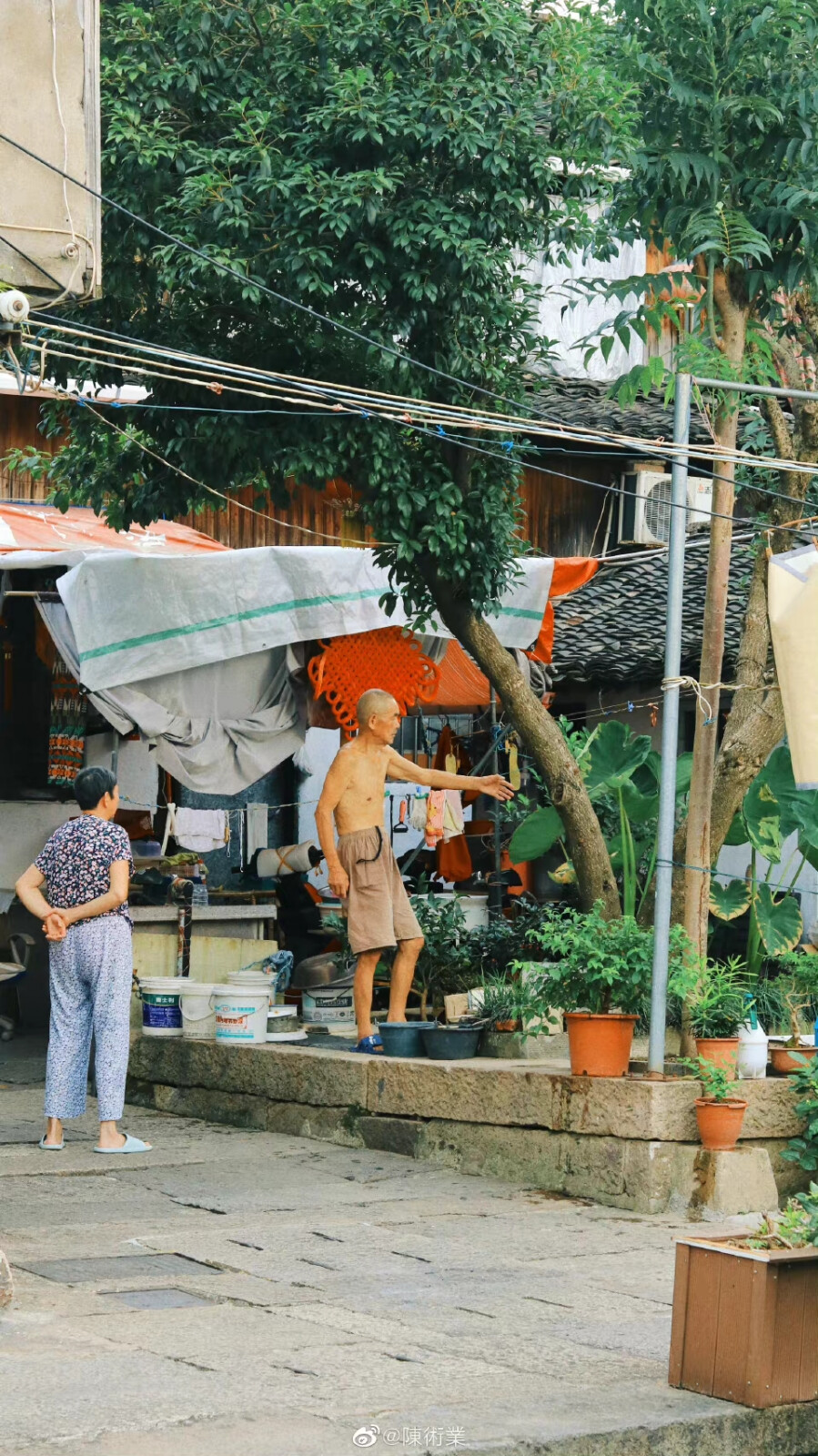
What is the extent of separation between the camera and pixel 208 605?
10688 mm

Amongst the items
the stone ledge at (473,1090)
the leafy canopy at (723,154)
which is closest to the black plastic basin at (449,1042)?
the stone ledge at (473,1090)

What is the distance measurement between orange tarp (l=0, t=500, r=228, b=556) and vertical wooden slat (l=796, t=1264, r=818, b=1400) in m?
7.40

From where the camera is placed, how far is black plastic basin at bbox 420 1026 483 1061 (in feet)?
30.2

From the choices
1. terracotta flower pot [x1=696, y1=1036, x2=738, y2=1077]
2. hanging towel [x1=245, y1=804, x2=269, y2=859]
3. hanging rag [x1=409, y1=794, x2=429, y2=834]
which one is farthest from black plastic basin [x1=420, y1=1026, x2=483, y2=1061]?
hanging towel [x1=245, y1=804, x2=269, y2=859]

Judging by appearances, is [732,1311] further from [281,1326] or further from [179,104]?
[179,104]

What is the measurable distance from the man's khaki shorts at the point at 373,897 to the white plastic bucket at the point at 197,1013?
1.08 metres

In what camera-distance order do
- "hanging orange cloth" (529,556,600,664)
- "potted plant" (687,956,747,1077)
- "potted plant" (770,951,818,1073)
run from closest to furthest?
1. "potted plant" (687,956,747,1077)
2. "potted plant" (770,951,818,1073)
3. "hanging orange cloth" (529,556,600,664)

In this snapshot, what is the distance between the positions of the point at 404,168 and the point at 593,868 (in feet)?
12.8

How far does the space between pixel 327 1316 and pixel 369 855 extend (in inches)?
162

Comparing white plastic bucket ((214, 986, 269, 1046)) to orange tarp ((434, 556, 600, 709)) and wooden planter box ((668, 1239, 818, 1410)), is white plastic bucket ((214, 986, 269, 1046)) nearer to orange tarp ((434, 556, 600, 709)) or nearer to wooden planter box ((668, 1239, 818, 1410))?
orange tarp ((434, 556, 600, 709))

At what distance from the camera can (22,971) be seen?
12.6 m

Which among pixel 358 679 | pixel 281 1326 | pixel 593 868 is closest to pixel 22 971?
pixel 358 679

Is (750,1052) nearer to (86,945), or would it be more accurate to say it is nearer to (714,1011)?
(714,1011)

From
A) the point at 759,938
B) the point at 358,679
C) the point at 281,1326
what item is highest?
the point at 358,679
